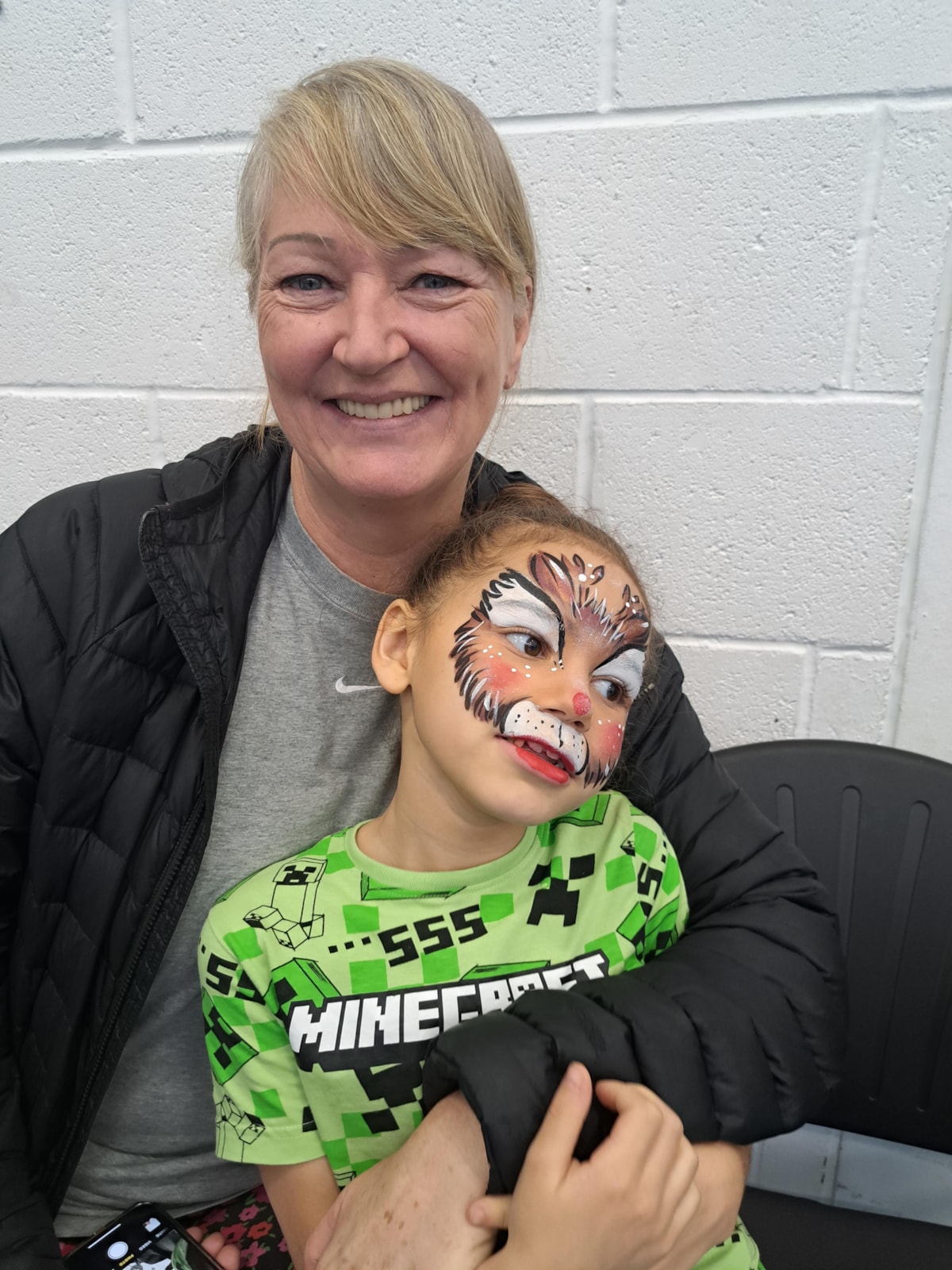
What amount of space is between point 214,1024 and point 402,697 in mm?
397

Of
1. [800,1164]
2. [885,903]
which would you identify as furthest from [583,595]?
[800,1164]

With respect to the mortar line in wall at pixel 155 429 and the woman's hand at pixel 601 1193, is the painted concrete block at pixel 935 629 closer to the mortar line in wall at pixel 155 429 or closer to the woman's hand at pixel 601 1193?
the woman's hand at pixel 601 1193

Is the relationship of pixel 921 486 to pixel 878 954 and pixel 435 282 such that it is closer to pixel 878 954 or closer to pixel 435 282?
pixel 878 954

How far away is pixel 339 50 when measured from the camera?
1320 mm

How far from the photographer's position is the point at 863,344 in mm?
1313

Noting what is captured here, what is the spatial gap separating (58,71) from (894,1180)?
2478 millimetres

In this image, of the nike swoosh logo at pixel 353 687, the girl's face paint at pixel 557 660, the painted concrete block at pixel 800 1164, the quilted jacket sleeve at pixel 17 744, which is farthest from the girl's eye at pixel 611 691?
the painted concrete block at pixel 800 1164

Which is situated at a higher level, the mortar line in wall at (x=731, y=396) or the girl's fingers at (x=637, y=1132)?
the mortar line in wall at (x=731, y=396)

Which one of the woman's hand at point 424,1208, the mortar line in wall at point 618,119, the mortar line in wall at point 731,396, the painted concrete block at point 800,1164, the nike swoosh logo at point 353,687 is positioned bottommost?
the painted concrete block at point 800,1164

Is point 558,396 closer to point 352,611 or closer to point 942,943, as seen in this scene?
point 352,611

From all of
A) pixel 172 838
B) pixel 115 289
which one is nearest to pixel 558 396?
pixel 115 289

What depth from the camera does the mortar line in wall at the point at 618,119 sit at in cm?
122

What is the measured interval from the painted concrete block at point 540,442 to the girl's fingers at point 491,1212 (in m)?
1.05

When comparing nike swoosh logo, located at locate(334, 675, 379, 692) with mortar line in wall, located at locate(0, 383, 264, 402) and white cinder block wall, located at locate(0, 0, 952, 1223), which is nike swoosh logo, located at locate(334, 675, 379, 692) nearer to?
white cinder block wall, located at locate(0, 0, 952, 1223)
